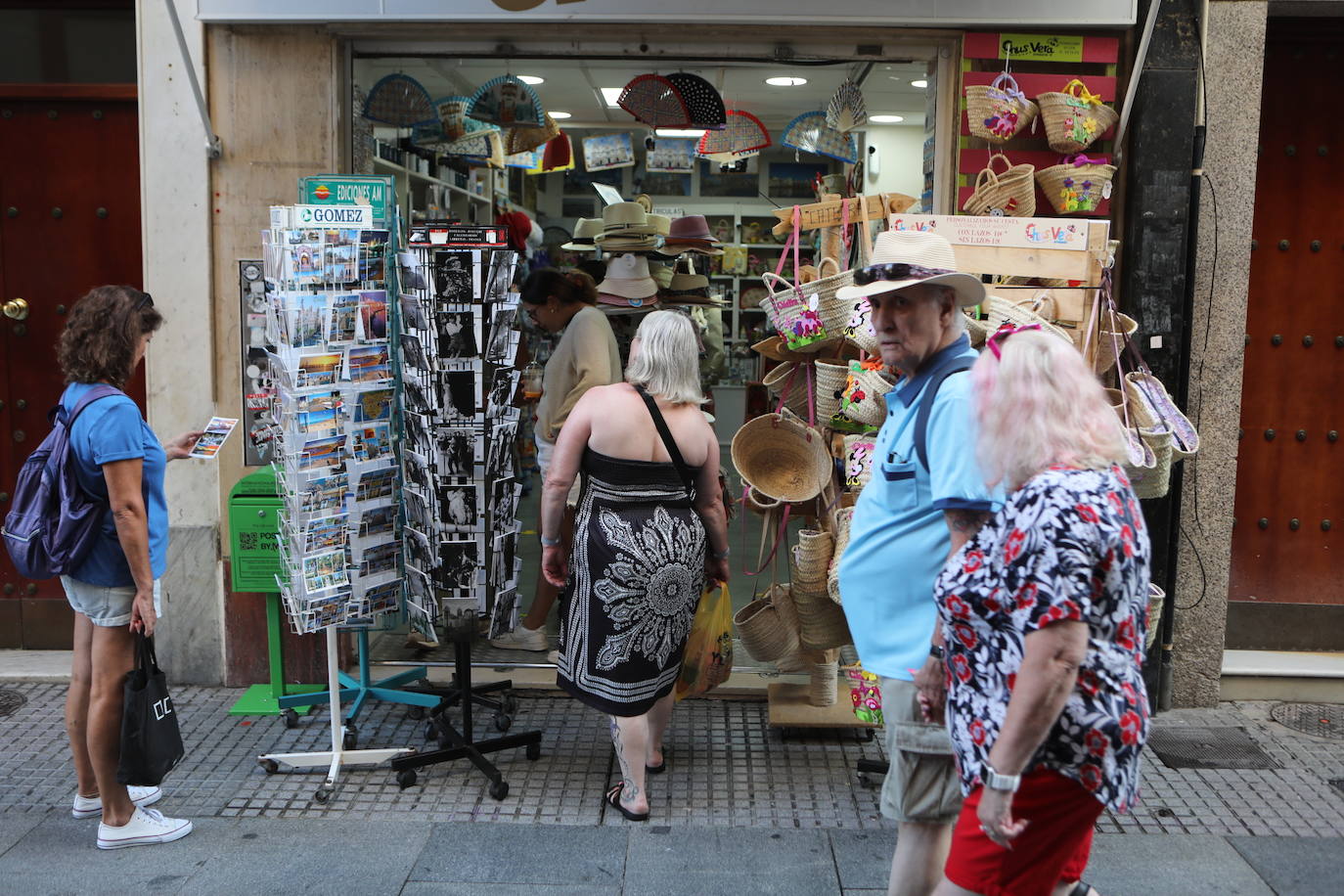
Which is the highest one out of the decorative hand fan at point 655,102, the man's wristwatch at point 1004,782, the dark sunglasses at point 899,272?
the decorative hand fan at point 655,102

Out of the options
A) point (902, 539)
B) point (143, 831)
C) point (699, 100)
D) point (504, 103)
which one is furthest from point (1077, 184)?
point (143, 831)

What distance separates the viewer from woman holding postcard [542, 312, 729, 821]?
395 centimetres

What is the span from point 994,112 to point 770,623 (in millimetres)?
2338

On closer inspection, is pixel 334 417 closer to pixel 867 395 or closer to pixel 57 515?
pixel 57 515

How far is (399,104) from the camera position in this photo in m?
5.77

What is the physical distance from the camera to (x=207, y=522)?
5.37 m

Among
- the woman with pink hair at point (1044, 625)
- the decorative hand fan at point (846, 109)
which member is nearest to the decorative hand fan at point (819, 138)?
the decorative hand fan at point (846, 109)

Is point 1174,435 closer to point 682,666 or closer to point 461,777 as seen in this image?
point 682,666

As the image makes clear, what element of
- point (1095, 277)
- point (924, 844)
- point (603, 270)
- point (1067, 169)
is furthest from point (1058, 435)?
point (603, 270)

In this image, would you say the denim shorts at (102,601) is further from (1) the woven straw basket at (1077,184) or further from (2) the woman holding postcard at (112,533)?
(1) the woven straw basket at (1077,184)

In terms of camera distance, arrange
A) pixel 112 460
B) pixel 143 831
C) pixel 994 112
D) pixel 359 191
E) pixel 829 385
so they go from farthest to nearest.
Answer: pixel 994 112 < pixel 359 191 < pixel 829 385 < pixel 143 831 < pixel 112 460

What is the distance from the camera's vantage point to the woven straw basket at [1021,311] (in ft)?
13.2

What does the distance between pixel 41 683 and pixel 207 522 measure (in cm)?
114

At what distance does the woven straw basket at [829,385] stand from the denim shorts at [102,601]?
8.15 ft
